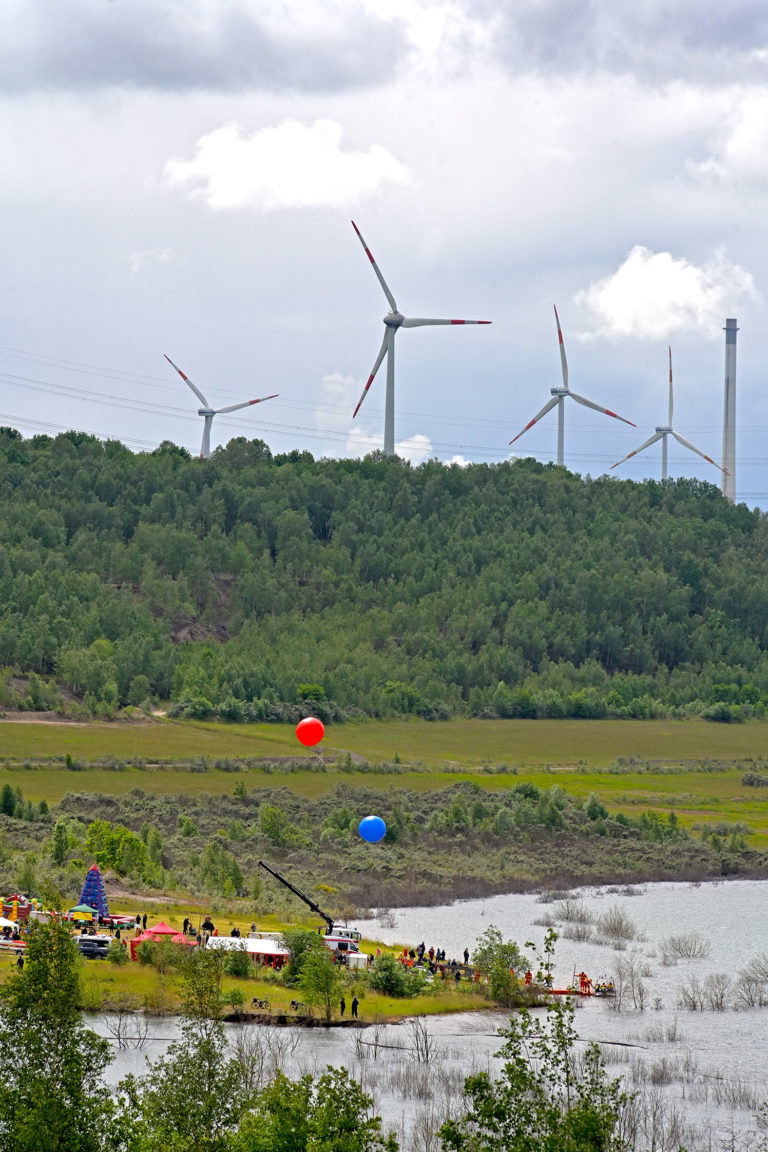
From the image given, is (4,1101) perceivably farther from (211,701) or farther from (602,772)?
(211,701)

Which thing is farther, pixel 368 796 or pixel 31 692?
pixel 31 692

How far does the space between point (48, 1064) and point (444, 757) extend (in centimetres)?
10257

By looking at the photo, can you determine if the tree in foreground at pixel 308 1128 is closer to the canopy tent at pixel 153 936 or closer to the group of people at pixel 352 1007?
the group of people at pixel 352 1007

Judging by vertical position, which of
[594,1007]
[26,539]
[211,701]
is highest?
[26,539]

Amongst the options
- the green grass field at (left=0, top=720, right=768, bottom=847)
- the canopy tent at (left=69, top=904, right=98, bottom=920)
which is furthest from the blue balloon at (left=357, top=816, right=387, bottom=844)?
the green grass field at (left=0, top=720, right=768, bottom=847)

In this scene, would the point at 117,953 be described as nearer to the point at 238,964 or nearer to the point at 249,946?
the point at 238,964

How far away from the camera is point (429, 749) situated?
145 m

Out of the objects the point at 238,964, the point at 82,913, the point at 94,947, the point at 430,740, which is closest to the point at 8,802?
the point at 82,913

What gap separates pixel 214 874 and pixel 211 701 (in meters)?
77.7

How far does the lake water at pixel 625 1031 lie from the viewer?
1853 inches

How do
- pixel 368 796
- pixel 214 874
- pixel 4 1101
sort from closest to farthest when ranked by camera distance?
pixel 4 1101, pixel 214 874, pixel 368 796

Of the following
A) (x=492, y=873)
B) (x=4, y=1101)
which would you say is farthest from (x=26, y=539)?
(x=4, y=1101)

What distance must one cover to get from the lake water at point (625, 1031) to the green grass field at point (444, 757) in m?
29.3

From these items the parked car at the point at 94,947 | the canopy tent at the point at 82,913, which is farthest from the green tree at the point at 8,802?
the parked car at the point at 94,947
